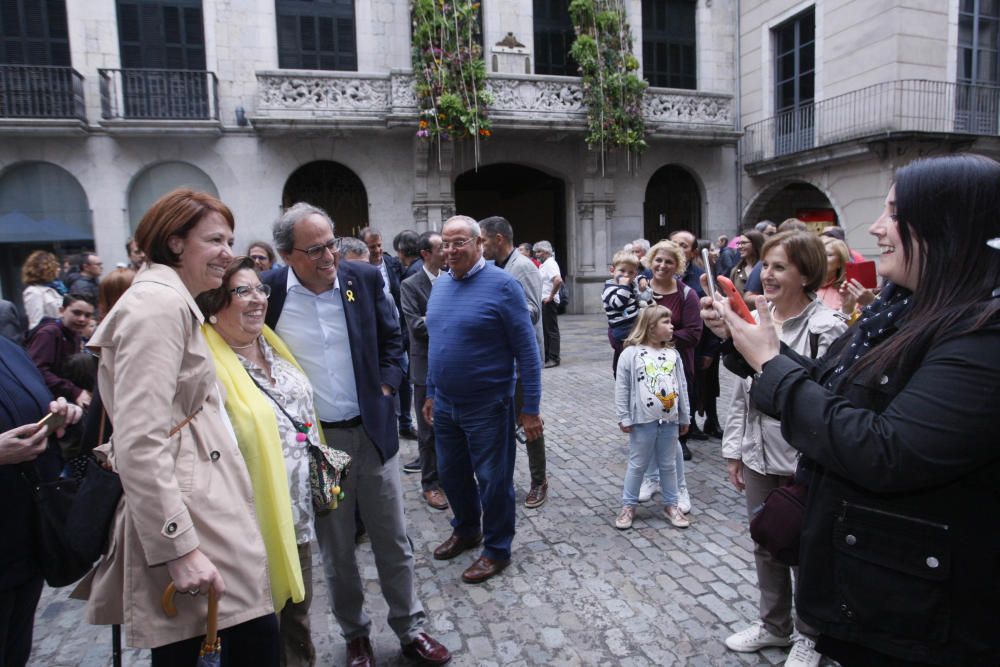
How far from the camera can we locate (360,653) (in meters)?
2.96

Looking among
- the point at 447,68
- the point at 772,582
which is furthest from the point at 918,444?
the point at 447,68

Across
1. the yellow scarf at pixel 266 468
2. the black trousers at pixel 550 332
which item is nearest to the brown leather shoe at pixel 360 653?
the yellow scarf at pixel 266 468

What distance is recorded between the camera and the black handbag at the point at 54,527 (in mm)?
2080

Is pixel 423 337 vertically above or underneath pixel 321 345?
underneath

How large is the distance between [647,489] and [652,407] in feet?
2.83

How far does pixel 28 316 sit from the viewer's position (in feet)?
20.7

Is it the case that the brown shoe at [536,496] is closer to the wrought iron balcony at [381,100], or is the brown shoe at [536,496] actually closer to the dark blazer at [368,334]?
the dark blazer at [368,334]

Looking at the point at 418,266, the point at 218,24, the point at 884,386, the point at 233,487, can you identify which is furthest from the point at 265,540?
the point at 218,24

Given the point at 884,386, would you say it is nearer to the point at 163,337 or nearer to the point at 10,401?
the point at 163,337

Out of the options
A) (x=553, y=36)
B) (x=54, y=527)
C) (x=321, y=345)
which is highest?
(x=553, y=36)

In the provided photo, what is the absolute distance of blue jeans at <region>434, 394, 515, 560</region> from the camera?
12.3ft

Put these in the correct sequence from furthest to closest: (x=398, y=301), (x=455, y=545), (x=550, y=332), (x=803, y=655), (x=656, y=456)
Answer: (x=550, y=332)
(x=398, y=301)
(x=656, y=456)
(x=455, y=545)
(x=803, y=655)

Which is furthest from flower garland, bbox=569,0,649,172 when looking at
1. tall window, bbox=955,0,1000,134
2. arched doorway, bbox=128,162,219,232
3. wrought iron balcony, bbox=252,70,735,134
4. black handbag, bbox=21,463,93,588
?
black handbag, bbox=21,463,93,588

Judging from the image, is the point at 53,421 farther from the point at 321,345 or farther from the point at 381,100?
the point at 381,100
